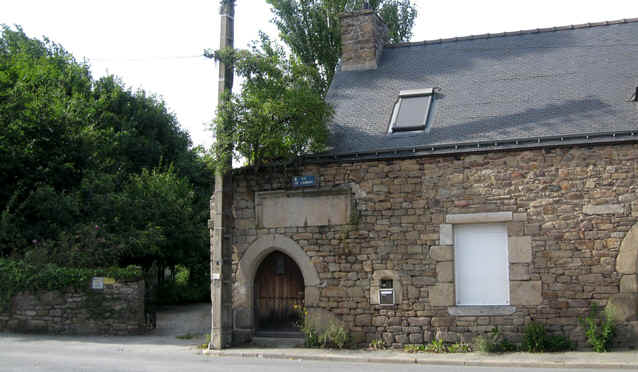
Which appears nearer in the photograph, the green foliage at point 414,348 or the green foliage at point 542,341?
the green foliage at point 542,341

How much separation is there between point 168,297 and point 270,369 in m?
12.9

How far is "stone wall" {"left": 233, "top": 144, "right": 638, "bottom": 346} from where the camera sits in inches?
413

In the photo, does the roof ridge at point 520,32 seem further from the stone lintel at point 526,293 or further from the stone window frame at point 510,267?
the stone lintel at point 526,293

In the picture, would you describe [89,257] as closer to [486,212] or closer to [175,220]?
[175,220]

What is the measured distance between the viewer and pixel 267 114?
38.7 ft

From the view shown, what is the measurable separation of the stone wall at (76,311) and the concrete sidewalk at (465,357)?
9.84 ft

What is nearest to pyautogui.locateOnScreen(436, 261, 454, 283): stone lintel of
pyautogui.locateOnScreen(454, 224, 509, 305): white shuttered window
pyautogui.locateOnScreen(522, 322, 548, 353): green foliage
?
pyautogui.locateOnScreen(454, 224, 509, 305): white shuttered window

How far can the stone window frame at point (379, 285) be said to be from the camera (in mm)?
11414

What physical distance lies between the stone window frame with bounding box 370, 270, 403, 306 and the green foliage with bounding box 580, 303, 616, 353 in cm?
304

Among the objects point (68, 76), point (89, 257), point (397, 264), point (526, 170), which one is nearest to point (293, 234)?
point (397, 264)

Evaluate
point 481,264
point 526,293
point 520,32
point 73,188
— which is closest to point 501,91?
point 520,32

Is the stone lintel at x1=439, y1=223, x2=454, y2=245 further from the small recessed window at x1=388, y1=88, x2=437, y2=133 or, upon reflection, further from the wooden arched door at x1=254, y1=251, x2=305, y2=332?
the wooden arched door at x1=254, y1=251, x2=305, y2=332

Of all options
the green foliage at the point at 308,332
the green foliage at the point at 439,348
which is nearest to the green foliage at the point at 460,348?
the green foliage at the point at 439,348

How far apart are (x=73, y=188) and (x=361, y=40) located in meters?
8.59
